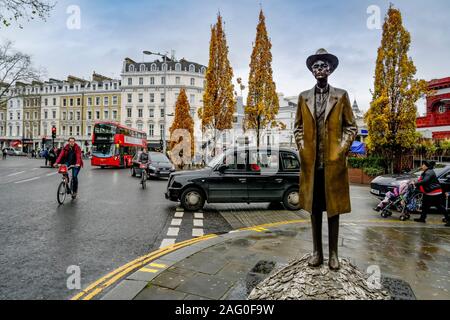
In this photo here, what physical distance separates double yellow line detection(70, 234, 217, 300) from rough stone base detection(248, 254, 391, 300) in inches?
69.6

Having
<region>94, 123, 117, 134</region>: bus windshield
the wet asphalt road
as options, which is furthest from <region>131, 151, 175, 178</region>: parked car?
<region>94, 123, 117, 134</region>: bus windshield

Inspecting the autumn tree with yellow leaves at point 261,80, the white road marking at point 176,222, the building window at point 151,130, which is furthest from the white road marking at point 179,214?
the building window at point 151,130

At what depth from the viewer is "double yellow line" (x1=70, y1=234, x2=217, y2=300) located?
12.0ft

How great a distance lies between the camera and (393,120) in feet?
64.3

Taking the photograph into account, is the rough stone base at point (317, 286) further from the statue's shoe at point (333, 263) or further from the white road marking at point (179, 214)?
the white road marking at point (179, 214)

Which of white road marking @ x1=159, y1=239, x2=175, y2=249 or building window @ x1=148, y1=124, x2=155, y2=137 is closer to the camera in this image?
white road marking @ x1=159, y1=239, x2=175, y2=249

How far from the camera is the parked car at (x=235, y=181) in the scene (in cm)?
930

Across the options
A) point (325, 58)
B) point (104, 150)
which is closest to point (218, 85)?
point (104, 150)

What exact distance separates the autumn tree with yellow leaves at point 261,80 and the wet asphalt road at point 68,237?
13.6 metres

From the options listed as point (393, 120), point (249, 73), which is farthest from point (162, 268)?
point (249, 73)

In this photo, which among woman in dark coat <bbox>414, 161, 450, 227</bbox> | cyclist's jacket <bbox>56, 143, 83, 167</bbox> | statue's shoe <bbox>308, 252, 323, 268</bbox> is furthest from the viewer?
cyclist's jacket <bbox>56, 143, 83, 167</bbox>

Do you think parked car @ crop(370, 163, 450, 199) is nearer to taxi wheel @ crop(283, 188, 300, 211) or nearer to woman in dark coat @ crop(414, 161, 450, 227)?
woman in dark coat @ crop(414, 161, 450, 227)

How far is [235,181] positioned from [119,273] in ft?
17.6
